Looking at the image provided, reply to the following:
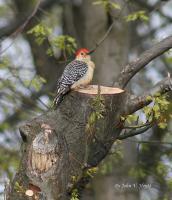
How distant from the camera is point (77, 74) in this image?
878 centimetres

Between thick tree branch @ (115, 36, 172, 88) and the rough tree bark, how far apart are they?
304 millimetres

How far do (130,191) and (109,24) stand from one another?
9.05 feet

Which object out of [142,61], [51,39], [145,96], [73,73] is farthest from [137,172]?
[145,96]

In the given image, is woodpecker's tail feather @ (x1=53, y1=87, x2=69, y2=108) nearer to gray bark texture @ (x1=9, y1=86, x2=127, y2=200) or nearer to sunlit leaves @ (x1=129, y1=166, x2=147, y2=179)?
gray bark texture @ (x1=9, y1=86, x2=127, y2=200)

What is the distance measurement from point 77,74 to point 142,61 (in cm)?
206

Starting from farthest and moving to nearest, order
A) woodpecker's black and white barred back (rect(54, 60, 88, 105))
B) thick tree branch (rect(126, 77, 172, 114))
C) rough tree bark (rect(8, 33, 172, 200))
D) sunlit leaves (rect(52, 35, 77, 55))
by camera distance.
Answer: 1. sunlit leaves (rect(52, 35, 77, 55))
2. woodpecker's black and white barred back (rect(54, 60, 88, 105))
3. thick tree branch (rect(126, 77, 172, 114))
4. rough tree bark (rect(8, 33, 172, 200))

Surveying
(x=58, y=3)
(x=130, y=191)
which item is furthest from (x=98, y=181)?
(x=58, y=3)

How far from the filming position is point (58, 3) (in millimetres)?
12281

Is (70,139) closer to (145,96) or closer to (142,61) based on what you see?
(145,96)

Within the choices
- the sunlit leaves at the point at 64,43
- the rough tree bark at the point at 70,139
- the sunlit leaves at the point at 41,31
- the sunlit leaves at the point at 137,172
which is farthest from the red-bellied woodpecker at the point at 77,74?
the sunlit leaves at the point at 137,172

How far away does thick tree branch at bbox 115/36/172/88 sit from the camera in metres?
6.85

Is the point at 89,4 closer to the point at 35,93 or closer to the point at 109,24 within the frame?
the point at 109,24

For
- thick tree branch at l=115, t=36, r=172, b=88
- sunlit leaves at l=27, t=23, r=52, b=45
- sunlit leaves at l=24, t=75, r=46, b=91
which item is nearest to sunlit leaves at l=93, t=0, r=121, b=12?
sunlit leaves at l=27, t=23, r=52, b=45

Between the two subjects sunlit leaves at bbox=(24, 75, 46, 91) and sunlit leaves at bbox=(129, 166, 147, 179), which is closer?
sunlit leaves at bbox=(24, 75, 46, 91)
